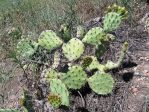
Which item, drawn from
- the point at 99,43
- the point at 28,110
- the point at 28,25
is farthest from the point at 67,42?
the point at 28,25

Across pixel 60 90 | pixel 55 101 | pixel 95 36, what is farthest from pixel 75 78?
pixel 95 36

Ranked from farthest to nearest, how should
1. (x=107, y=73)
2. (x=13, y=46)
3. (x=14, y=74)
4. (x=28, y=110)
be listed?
(x=13, y=46) < (x=14, y=74) < (x=107, y=73) < (x=28, y=110)

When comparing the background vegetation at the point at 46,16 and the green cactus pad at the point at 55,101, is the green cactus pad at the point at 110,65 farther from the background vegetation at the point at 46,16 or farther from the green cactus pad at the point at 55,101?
the background vegetation at the point at 46,16

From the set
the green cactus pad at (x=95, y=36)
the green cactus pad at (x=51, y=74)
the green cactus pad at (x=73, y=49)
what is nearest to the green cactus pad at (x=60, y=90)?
the green cactus pad at (x=51, y=74)

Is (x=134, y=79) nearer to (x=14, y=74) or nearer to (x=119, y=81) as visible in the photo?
(x=119, y=81)

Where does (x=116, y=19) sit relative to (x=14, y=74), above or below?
above

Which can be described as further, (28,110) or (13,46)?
(13,46)

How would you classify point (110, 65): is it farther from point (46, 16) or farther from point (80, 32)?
point (46, 16)
